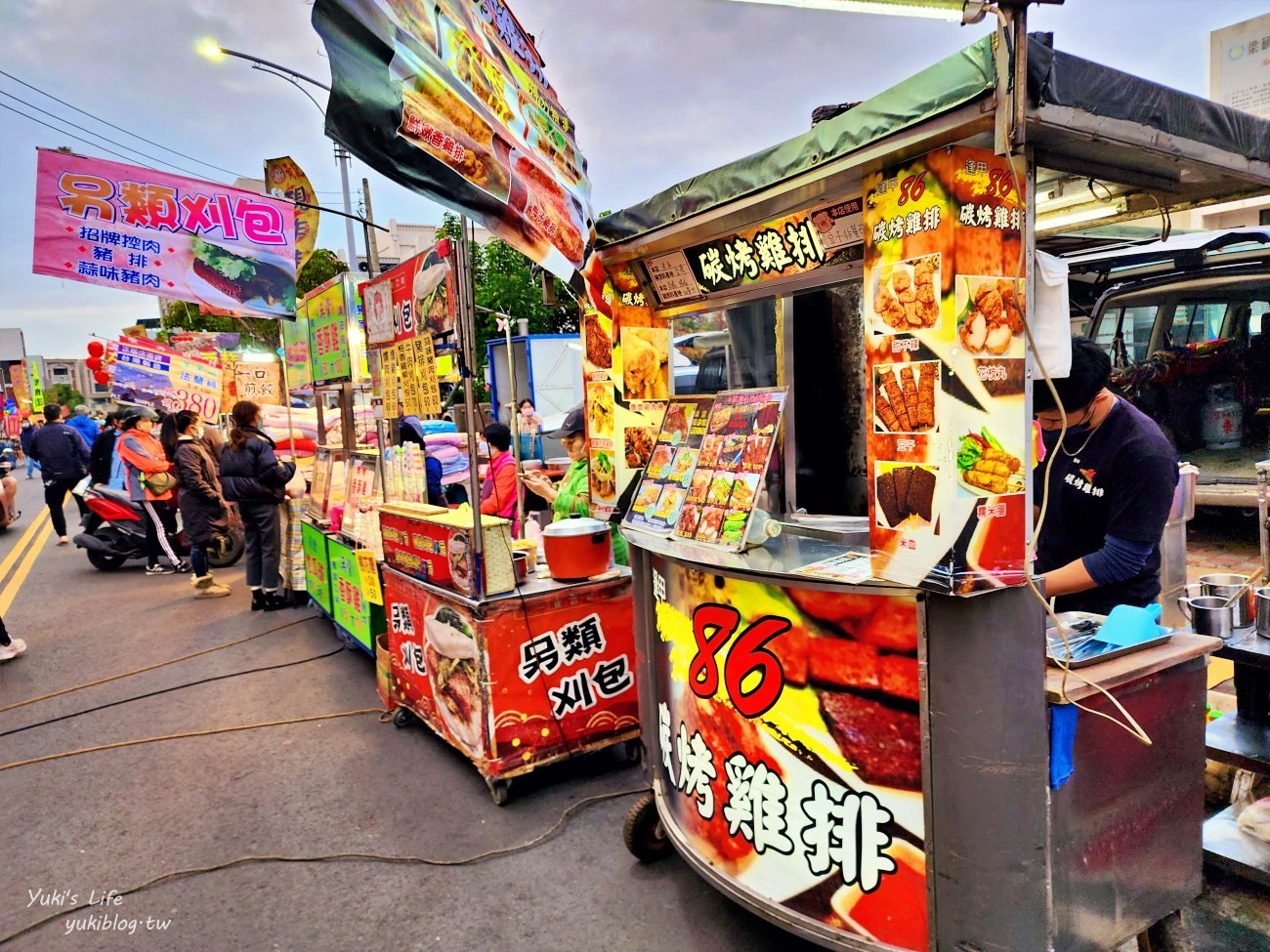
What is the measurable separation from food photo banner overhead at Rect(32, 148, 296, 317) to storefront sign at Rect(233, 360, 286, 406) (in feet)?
12.5

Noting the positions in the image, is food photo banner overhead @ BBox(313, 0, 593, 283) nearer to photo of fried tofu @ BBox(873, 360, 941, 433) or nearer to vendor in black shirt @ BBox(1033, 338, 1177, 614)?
photo of fried tofu @ BBox(873, 360, 941, 433)

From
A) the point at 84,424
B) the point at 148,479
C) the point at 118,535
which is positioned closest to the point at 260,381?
the point at 148,479

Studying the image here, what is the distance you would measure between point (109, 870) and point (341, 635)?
3043 millimetres

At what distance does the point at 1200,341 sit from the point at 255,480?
31.8ft

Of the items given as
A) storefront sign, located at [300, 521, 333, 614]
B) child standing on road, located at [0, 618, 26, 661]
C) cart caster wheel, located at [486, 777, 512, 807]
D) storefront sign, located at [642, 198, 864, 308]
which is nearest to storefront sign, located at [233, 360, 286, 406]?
storefront sign, located at [300, 521, 333, 614]

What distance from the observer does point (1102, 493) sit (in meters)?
2.99

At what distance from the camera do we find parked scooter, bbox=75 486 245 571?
10070 mm

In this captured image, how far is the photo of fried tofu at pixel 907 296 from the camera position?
2.09 metres

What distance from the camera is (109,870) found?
3.46 m

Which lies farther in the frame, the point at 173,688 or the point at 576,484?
the point at 173,688

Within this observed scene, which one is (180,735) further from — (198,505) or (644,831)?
(198,505)

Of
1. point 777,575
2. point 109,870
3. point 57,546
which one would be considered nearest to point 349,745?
point 109,870

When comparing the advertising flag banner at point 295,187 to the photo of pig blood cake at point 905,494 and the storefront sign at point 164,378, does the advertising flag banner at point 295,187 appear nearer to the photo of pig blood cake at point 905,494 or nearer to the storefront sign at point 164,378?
the storefront sign at point 164,378

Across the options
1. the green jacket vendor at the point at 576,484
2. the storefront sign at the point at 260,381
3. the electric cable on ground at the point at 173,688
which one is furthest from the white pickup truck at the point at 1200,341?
the storefront sign at the point at 260,381
